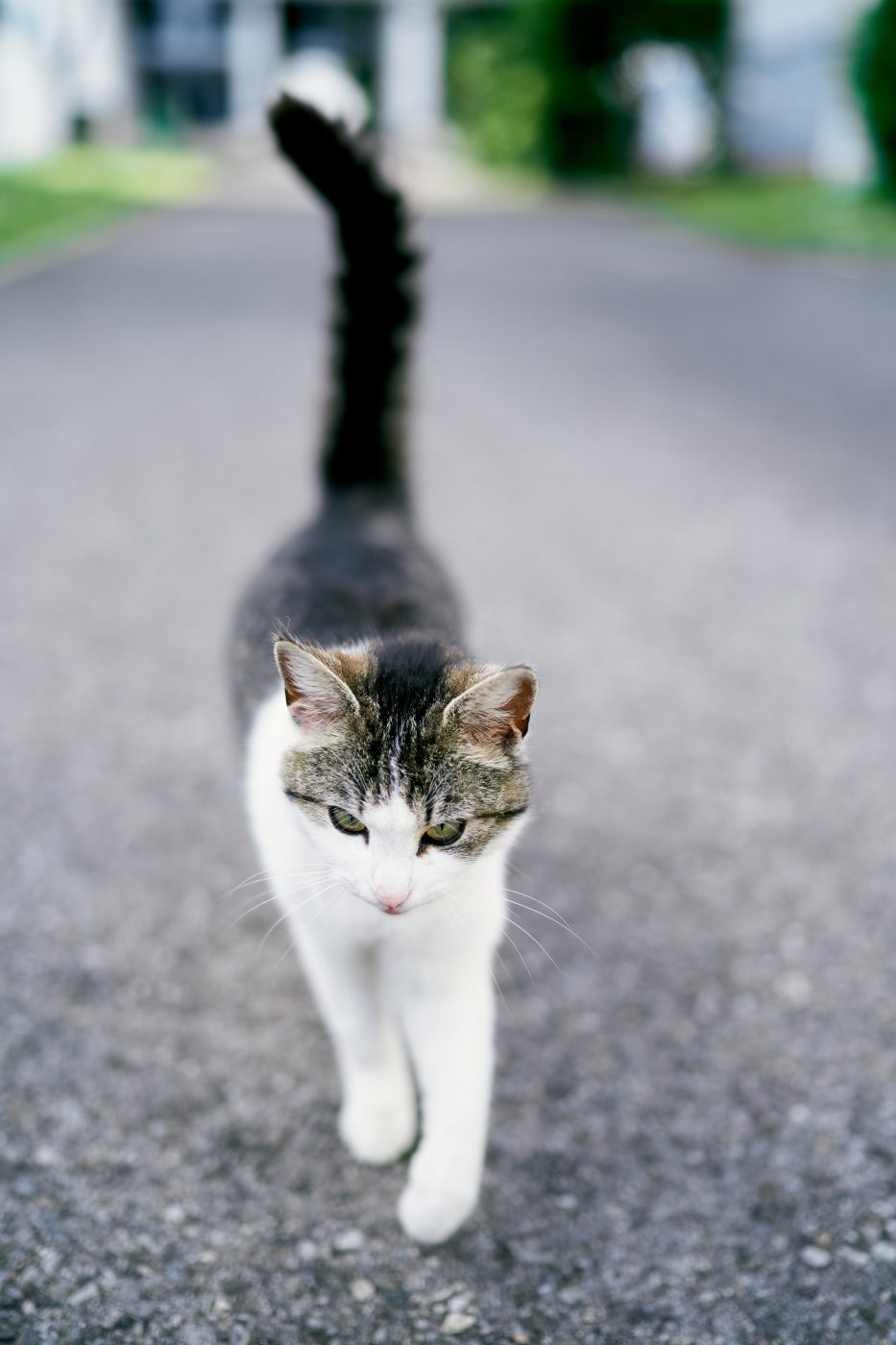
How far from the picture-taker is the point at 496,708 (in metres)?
1.64

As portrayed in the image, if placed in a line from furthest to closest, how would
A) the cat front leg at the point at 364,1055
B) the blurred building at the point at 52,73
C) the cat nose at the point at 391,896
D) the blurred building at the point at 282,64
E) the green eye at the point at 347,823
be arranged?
the blurred building at the point at 52,73, the blurred building at the point at 282,64, the cat front leg at the point at 364,1055, the green eye at the point at 347,823, the cat nose at the point at 391,896

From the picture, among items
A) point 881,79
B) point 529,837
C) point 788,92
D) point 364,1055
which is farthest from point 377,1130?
point 788,92

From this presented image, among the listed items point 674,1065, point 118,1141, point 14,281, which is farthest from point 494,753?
point 14,281

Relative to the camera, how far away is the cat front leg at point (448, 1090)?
171 cm

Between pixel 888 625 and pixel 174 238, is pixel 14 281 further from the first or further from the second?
pixel 888 625

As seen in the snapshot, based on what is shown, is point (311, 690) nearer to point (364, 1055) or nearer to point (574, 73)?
point (364, 1055)

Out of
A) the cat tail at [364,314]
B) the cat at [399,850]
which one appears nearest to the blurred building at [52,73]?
the cat tail at [364,314]

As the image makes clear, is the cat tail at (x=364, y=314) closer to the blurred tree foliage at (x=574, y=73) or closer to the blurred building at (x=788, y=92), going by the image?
the blurred building at (x=788, y=92)

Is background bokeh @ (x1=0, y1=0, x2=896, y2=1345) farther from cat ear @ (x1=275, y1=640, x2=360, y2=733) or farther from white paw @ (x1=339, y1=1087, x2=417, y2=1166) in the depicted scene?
cat ear @ (x1=275, y1=640, x2=360, y2=733)

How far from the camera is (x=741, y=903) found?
252cm

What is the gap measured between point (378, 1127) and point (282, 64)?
33902mm

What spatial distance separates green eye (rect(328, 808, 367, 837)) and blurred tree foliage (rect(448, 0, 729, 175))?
62.6ft

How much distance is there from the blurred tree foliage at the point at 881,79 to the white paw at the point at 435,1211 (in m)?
15.2

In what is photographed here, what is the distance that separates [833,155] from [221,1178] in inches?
844
